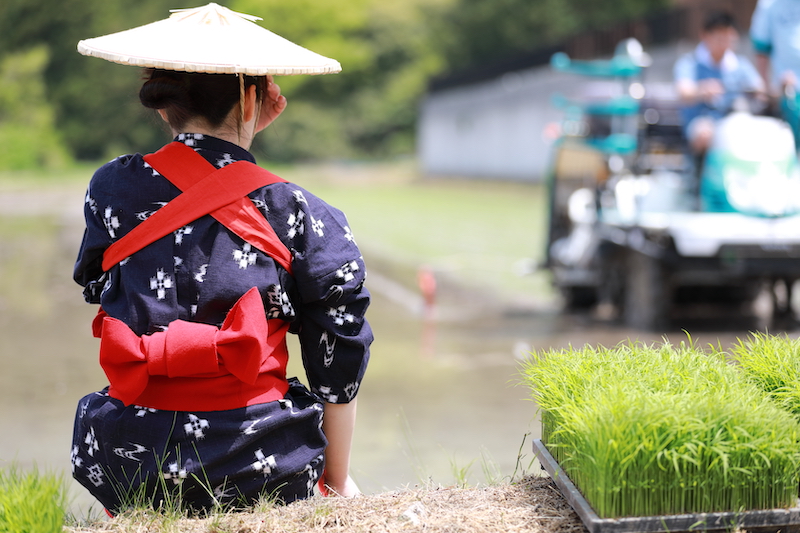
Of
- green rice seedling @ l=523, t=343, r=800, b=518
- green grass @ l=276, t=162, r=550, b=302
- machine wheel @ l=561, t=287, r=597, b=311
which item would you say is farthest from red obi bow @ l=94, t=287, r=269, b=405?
green grass @ l=276, t=162, r=550, b=302

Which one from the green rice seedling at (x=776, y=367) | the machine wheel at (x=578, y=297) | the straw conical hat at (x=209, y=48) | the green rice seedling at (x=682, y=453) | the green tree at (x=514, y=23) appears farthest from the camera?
the green tree at (x=514, y=23)

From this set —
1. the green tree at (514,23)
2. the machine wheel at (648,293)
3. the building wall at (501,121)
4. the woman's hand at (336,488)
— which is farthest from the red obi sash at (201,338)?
the green tree at (514,23)

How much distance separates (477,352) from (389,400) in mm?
1784

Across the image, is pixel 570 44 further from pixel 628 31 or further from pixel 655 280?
pixel 655 280

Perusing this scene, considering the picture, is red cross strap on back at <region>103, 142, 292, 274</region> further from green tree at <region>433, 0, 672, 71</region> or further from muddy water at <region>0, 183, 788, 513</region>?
green tree at <region>433, 0, 672, 71</region>

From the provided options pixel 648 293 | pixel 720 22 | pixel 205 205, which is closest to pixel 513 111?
pixel 720 22

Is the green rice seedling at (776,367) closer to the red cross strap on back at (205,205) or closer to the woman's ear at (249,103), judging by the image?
the red cross strap on back at (205,205)

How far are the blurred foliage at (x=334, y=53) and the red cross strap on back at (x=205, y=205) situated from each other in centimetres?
4422

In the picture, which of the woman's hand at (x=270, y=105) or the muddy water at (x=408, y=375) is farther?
the muddy water at (x=408, y=375)

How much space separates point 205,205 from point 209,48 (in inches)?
16.7

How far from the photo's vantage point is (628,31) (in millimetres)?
30453

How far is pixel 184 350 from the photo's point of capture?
7.35 feet

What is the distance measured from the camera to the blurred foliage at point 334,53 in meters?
54.1

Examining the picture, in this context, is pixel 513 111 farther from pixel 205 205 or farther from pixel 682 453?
pixel 682 453
